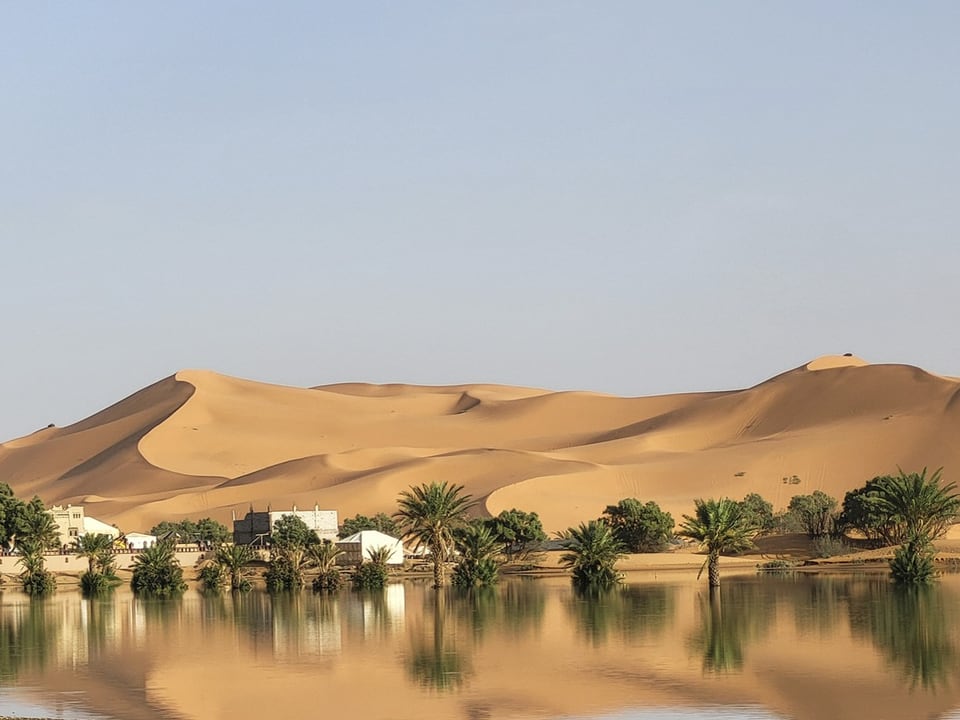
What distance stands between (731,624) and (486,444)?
108m

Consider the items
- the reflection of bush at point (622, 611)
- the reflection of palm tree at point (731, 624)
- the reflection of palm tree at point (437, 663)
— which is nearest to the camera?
the reflection of palm tree at point (437, 663)

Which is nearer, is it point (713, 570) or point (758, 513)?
point (713, 570)

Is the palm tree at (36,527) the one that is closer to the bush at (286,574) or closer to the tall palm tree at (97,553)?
the tall palm tree at (97,553)

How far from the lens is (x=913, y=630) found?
34.3m

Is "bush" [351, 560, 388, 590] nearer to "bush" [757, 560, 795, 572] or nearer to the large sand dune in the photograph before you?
"bush" [757, 560, 795, 572]

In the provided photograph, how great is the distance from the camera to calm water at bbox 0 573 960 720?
24109 millimetres

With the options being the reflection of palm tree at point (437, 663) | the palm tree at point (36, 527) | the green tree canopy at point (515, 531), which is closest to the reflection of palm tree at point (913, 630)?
the reflection of palm tree at point (437, 663)

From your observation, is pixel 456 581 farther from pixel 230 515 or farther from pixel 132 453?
pixel 132 453

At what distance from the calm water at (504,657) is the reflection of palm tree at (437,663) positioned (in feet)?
0.18

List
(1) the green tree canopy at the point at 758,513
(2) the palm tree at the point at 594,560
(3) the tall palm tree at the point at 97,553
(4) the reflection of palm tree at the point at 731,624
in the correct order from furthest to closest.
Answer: (1) the green tree canopy at the point at 758,513 < (3) the tall palm tree at the point at 97,553 < (2) the palm tree at the point at 594,560 < (4) the reflection of palm tree at the point at 731,624

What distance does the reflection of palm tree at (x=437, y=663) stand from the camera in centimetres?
2709

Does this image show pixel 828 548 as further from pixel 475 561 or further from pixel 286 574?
pixel 286 574

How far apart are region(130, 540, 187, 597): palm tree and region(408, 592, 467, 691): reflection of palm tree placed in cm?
2181

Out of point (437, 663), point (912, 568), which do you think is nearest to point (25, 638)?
point (437, 663)
